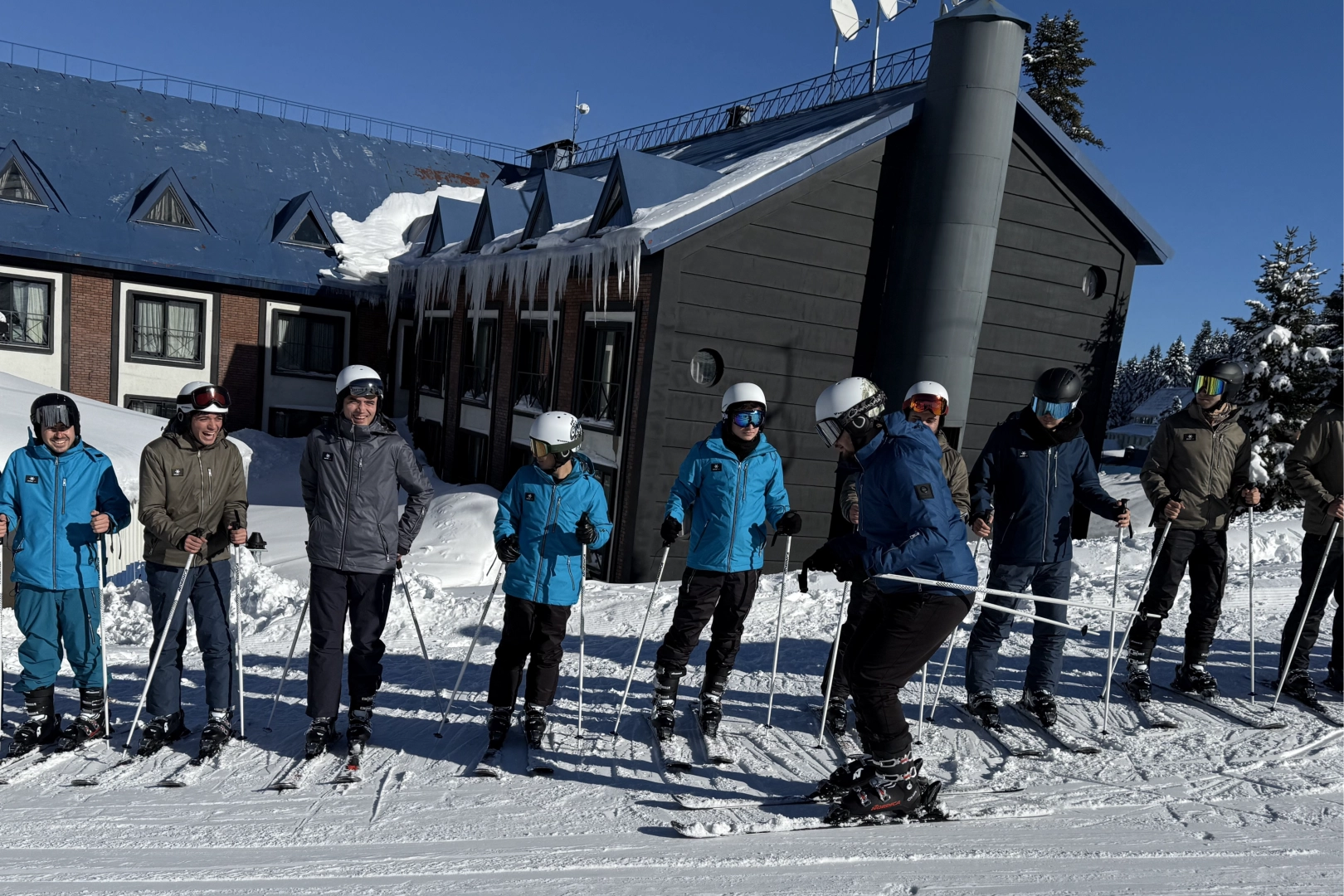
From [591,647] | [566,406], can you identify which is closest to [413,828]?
[591,647]

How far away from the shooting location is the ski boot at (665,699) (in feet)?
15.5

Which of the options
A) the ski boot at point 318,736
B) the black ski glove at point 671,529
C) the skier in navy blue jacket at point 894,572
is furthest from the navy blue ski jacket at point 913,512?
the ski boot at point 318,736

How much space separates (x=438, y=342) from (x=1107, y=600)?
13799mm

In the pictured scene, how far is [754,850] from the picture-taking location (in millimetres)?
3395

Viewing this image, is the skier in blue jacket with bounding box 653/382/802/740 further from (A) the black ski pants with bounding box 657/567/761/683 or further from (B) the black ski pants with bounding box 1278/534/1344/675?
(B) the black ski pants with bounding box 1278/534/1344/675

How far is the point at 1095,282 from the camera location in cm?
1354

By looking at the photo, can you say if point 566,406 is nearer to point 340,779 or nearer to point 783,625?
point 783,625

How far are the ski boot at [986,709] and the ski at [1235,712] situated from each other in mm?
1333

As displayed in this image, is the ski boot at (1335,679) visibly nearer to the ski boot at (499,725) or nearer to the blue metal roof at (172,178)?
the ski boot at (499,725)

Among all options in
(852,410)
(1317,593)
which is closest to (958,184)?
(1317,593)

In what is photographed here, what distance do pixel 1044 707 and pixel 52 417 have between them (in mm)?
5396

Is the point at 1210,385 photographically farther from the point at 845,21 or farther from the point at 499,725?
the point at 845,21

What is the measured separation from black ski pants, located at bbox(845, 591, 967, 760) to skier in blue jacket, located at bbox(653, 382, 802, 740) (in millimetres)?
1084

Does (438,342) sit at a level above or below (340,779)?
above
